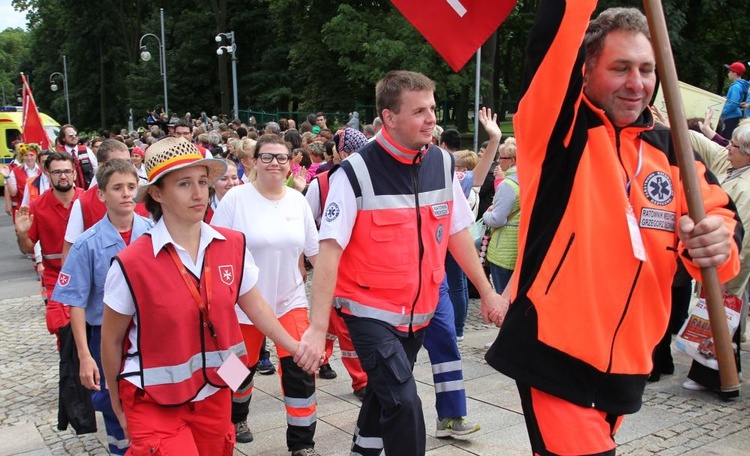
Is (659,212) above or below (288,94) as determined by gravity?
below

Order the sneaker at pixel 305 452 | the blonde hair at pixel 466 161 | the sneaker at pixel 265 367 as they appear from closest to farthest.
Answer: the sneaker at pixel 305 452 → the sneaker at pixel 265 367 → the blonde hair at pixel 466 161

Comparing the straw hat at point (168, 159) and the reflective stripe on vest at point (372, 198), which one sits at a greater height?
the straw hat at point (168, 159)

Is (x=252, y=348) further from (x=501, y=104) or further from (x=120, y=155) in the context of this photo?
(x=501, y=104)

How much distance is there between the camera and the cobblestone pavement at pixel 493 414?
16.6 feet

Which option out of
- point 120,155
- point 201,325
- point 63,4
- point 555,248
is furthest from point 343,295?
point 63,4

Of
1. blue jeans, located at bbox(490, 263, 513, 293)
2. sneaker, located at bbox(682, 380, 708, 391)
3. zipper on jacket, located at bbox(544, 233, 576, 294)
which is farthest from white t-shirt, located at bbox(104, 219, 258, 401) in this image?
sneaker, located at bbox(682, 380, 708, 391)

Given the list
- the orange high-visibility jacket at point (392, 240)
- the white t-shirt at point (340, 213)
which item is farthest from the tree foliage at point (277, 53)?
the white t-shirt at point (340, 213)

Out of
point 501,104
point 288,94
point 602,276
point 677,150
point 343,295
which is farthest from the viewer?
point 288,94

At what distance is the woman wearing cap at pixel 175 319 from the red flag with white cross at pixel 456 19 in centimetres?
120

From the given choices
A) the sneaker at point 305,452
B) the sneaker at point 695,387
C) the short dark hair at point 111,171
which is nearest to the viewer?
the short dark hair at point 111,171

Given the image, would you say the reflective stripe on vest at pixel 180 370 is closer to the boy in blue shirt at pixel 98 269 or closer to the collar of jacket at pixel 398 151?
the boy in blue shirt at pixel 98 269

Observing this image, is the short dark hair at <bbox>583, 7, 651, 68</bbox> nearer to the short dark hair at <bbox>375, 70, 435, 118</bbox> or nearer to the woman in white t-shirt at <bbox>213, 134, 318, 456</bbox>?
the short dark hair at <bbox>375, 70, 435, 118</bbox>

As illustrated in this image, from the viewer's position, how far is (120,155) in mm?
6613

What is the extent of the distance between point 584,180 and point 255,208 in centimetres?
336
